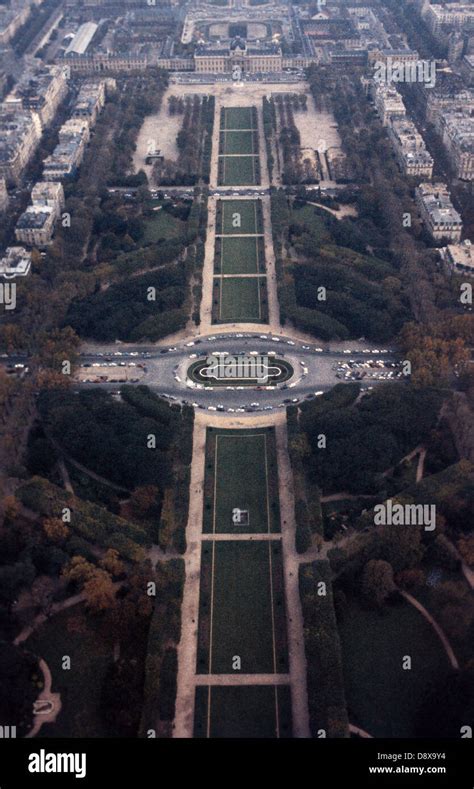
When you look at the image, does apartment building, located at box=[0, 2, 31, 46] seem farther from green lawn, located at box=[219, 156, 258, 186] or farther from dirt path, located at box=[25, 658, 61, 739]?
dirt path, located at box=[25, 658, 61, 739]

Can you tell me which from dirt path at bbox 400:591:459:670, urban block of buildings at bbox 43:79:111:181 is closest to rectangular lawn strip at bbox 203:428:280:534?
dirt path at bbox 400:591:459:670

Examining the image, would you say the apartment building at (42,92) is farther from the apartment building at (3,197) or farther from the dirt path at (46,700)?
the dirt path at (46,700)

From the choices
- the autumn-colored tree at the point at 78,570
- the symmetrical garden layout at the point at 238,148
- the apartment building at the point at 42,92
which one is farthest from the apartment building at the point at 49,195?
the autumn-colored tree at the point at 78,570

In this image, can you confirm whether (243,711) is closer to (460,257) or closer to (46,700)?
(46,700)

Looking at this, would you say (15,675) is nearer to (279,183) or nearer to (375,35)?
(279,183)

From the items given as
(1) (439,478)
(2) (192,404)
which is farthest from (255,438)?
(1) (439,478)
